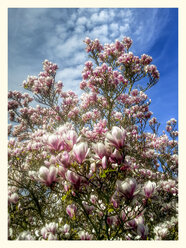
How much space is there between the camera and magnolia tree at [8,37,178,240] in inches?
52.4

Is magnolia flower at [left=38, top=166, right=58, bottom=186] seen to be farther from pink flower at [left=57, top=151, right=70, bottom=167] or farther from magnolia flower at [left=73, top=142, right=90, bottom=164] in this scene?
magnolia flower at [left=73, top=142, right=90, bottom=164]

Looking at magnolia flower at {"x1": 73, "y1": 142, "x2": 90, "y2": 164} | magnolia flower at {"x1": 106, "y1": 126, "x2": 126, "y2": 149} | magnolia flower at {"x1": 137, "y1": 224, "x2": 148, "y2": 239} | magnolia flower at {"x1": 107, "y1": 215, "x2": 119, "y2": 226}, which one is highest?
magnolia flower at {"x1": 106, "y1": 126, "x2": 126, "y2": 149}

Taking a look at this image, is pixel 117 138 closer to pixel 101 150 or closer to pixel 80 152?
pixel 101 150

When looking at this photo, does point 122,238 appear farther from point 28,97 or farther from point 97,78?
point 28,97

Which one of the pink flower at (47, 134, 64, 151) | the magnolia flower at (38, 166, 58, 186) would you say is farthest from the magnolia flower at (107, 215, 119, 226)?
the pink flower at (47, 134, 64, 151)

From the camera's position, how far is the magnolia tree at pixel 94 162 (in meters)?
1.33

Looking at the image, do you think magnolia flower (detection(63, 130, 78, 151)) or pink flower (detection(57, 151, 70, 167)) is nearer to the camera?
pink flower (detection(57, 151, 70, 167))

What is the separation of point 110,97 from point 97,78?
1.91 feet

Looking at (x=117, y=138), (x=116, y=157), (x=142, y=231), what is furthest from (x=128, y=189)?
(x=142, y=231)

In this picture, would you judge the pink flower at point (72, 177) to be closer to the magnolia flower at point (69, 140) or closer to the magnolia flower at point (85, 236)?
the magnolia flower at point (69, 140)

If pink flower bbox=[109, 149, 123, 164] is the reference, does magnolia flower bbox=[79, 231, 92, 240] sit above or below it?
below

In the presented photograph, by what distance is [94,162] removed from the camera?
1.31 metres
